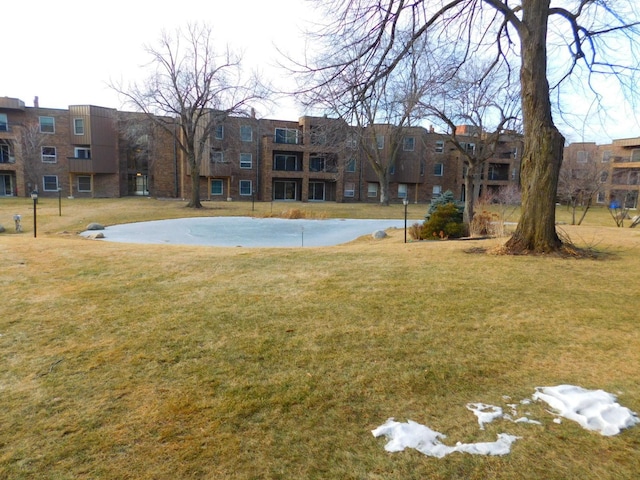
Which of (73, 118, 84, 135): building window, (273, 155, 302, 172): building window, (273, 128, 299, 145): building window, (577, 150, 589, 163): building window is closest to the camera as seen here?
(73, 118, 84, 135): building window

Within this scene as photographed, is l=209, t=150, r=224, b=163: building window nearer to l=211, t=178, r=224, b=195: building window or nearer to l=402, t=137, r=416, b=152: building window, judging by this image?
l=211, t=178, r=224, b=195: building window

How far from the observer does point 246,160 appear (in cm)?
3972

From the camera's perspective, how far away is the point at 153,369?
11.3 ft

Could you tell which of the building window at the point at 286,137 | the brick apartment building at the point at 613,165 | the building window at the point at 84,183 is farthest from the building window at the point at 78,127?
the brick apartment building at the point at 613,165

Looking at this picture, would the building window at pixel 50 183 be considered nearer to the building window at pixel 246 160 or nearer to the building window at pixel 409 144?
the building window at pixel 246 160

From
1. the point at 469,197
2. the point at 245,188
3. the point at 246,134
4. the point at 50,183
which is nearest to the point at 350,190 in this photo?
the point at 245,188

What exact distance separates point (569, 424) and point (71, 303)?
5.01 metres

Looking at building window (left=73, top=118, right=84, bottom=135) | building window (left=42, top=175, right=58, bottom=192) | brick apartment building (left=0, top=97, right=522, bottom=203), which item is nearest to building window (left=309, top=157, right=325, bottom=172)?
brick apartment building (left=0, top=97, right=522, bottom=203)

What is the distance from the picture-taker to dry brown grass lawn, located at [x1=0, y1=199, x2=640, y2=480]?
93.1 inches

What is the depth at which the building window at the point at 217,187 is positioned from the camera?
3916 cm

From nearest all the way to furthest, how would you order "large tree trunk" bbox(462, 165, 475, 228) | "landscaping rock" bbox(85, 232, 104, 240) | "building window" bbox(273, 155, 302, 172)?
"landscaping rock" bbox(85, 232, 104, 240), "large tree trunk" bbox(462, 165, 475, 228), "building window" bbox(273, 155, 302, 172)

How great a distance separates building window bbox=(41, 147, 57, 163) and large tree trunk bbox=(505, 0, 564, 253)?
38882 millimetres

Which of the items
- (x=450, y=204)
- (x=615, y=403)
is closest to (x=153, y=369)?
(x=615, y=403)

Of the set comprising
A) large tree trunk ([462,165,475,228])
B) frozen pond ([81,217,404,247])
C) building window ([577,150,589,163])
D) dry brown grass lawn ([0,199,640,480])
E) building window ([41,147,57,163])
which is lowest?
frozen pond ([81,217,404,247])
